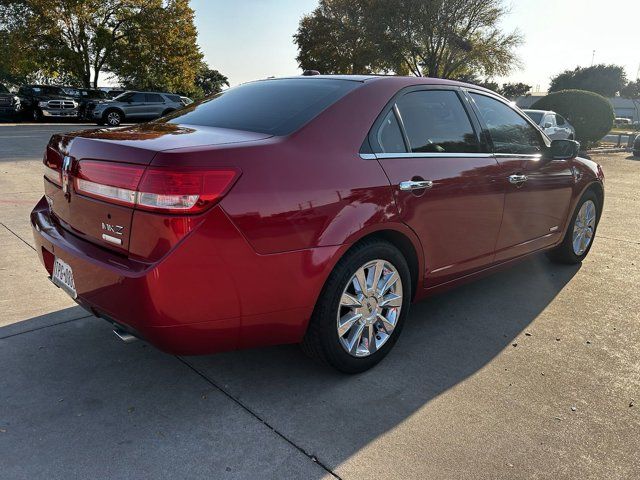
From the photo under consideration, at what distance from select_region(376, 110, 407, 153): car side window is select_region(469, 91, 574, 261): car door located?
0.97 m

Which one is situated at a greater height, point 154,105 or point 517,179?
point 154,105

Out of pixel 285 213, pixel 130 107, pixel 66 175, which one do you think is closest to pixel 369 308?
pixel 285 213

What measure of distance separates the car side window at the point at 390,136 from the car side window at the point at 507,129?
0.99m

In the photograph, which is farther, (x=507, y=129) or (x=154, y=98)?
→ (x=154, y=98)

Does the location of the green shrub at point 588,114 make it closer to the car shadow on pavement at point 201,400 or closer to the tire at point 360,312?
the car shadow on pavement at point 201,400

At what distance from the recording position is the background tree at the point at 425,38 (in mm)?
31141

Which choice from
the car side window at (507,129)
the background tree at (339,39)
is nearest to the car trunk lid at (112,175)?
the car side window at (507,129)

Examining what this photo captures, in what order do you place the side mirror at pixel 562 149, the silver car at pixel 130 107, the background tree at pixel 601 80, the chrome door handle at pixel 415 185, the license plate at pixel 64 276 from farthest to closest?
1. the background tree at pixel 601 80
2. the silver car at pixel 130 107
3. the side mirror at pixel 562 149
4. the chrome door handle at pixel 415 185
5. the license plate at pixel 64 276

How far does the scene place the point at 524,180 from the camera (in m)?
3.97

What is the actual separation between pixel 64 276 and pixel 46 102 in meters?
24.2

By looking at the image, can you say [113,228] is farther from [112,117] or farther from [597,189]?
[112,117]

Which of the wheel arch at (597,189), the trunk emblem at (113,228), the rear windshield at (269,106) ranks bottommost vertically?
the wheel arch at (597,189)

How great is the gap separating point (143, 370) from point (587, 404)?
7.75 ft

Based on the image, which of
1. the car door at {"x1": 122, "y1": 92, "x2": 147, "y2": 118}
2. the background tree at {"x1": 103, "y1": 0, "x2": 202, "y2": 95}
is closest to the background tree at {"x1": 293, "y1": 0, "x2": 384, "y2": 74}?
the background tree at {"x1": 103, "y1": 0, "x2": 202, "y2": 95}
